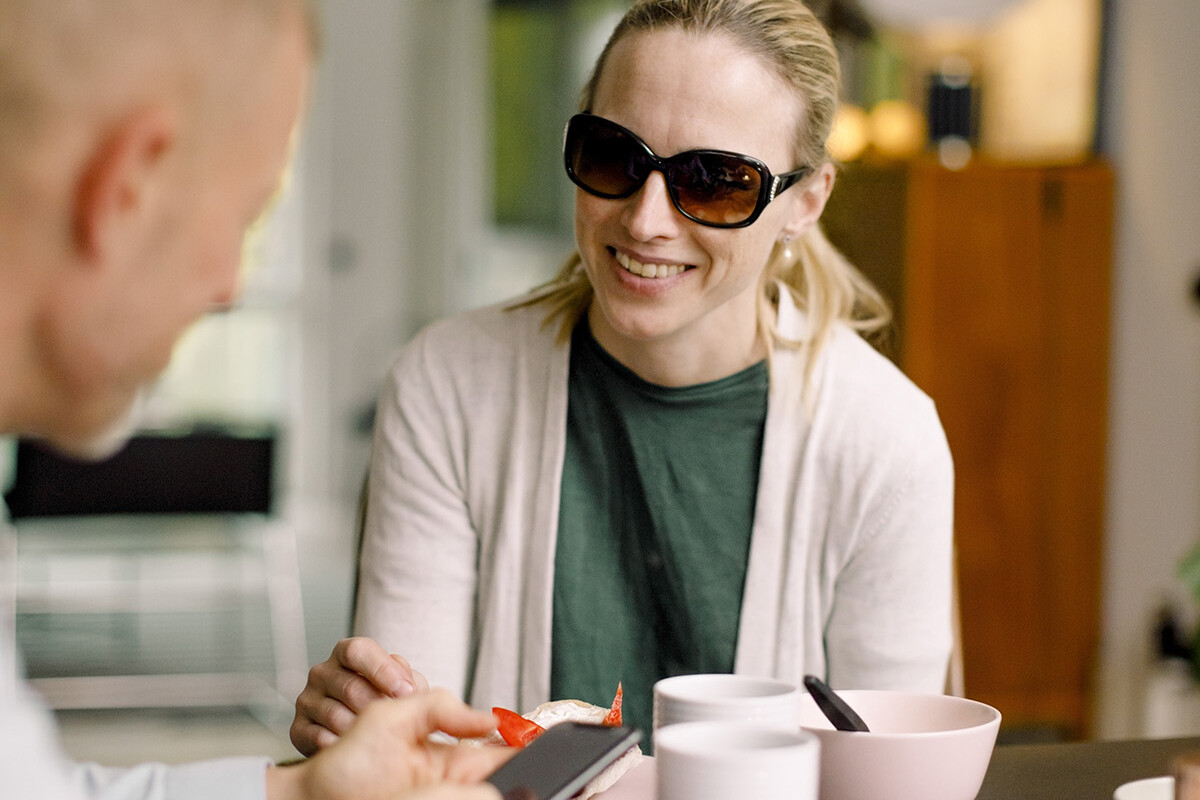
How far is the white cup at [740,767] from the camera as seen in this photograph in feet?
2.15

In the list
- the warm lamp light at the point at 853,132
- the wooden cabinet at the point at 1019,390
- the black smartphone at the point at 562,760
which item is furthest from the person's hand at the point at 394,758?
the warm lamp light at the point at 853,132

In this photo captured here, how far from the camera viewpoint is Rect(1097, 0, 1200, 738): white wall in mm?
2668

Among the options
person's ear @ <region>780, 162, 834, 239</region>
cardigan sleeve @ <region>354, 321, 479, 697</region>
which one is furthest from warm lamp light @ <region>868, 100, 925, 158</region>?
cardigan sleeve @ <region>354, 321, 479, 697</region>

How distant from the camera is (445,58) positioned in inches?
228

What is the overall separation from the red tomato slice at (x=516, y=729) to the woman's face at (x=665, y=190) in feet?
1.68

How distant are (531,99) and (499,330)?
191 inches

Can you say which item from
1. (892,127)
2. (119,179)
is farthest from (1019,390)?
(119,179)

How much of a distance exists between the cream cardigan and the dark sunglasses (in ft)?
0.74

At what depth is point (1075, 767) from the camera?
1.00 meters

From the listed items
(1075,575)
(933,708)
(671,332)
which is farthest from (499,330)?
(1075,575)

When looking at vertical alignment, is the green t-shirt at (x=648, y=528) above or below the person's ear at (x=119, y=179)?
below

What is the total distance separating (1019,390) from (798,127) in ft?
5.94

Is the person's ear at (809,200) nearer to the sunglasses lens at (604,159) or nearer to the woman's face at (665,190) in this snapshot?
the woman's face at (665,190)

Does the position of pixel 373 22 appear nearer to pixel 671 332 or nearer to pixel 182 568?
pixel 182 568
